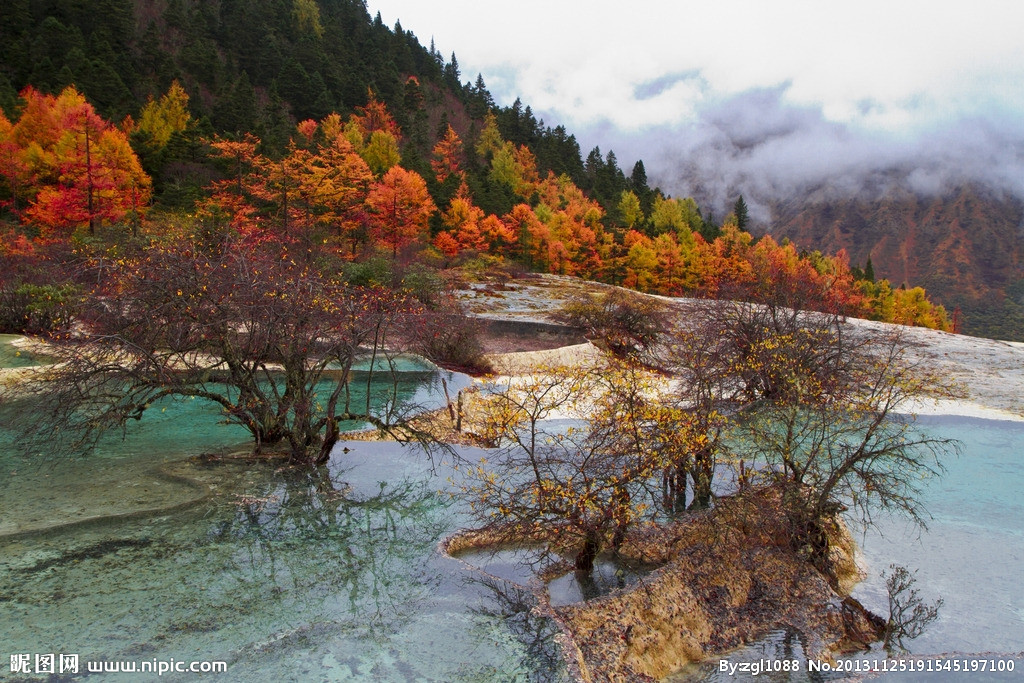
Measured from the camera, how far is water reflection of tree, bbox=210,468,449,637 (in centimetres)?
835

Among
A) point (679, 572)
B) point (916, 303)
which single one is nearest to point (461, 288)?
point (679, 572)

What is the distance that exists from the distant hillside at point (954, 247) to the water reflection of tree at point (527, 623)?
340 feet

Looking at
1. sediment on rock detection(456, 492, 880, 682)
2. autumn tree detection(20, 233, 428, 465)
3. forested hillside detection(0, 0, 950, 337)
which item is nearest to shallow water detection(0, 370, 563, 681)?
sediment on rock detection(456, 492, 880, 682)

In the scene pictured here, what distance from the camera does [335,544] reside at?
994 centimetres

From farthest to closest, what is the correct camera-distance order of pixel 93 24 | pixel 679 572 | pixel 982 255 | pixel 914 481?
pixel 982 255
pixel 93 24
pixel 914 481
pixel 679 572

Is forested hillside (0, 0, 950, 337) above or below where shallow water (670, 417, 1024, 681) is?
above

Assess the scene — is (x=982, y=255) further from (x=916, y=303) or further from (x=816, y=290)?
(x=816, y=290)

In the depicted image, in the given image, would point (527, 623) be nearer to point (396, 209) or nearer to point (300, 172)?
point (300, 172)

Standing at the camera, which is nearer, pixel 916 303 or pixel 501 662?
pixel 501 662

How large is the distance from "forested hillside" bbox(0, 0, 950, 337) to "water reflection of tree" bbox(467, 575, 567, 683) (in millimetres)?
9646

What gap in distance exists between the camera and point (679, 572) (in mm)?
9078

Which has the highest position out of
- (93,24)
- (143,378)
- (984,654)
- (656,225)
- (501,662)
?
(93,24)

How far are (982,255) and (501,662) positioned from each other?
180492 mm

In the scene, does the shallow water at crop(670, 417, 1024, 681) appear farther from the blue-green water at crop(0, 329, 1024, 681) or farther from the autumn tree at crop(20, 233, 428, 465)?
the autumn tree at crop(20, 233, 428, 465)
